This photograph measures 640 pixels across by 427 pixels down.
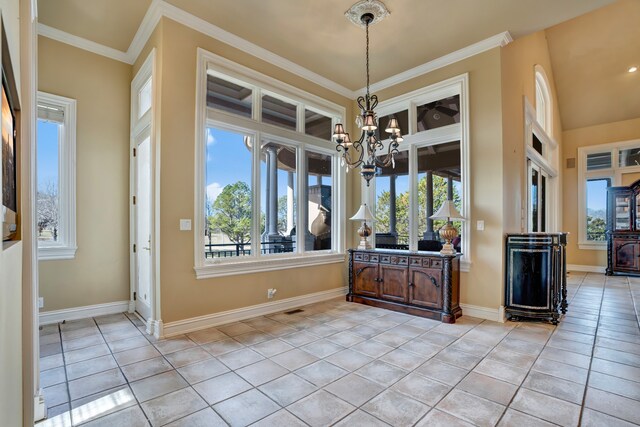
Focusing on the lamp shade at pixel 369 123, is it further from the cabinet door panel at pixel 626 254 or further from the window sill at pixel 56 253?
the cabinet door panel at pixel 626 254

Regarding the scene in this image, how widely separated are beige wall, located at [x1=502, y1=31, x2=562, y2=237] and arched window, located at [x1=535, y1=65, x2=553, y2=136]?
98 cm

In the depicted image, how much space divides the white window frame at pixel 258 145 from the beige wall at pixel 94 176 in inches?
57.4

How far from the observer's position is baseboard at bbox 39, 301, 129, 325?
12.5 ft

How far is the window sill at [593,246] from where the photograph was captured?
767 centimetres

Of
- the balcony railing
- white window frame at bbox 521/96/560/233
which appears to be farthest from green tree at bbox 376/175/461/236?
the balcony railing

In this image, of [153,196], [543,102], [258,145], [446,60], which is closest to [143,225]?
[153,196]

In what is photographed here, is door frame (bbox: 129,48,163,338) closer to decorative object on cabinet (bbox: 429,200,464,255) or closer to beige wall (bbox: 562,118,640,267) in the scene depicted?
decorative object on cabinet (bbox: 429,200,464,255)

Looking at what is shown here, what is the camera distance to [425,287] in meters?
4.19

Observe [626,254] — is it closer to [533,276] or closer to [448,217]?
[533,276]

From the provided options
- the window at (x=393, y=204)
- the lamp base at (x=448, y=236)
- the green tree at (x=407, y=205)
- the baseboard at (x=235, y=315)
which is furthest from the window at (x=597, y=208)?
the baseboard at (x=235, y=315)

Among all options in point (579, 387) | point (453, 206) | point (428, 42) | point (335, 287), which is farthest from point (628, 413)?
point (428, 42)

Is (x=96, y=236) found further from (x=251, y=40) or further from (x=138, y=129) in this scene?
(x=251, y=40)

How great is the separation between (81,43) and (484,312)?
20.2 ft

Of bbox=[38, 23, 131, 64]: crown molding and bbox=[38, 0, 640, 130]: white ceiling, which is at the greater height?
bbox=[38, 0, 640, 130]: white ceiling
